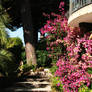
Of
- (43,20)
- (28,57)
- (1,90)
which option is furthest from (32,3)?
(1,90)

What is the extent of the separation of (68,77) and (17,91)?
2178 millimetres

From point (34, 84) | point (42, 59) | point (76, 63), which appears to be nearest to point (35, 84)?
point (34, 84)

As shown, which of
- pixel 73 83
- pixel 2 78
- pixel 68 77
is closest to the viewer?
pixel 73 83

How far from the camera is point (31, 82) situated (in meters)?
6.14

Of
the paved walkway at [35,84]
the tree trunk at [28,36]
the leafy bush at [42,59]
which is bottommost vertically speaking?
the paved walkway at [35,84]

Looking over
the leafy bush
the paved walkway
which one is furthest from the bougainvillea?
the leafy bush

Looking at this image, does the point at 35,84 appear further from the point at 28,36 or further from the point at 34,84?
the point at 28,36

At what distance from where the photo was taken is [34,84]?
5.93 metres

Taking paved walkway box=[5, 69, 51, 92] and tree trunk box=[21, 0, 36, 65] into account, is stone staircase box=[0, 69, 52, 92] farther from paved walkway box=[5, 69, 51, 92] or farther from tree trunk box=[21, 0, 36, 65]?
tree trunk box=[21, 0, 36, 65]

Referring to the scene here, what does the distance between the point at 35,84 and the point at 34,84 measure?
0.07 m

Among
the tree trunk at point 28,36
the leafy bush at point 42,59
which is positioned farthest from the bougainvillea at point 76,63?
the leafy bush at point 42,59

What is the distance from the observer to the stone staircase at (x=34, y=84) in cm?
522

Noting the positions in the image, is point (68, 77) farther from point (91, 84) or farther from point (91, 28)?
point (91, 28)

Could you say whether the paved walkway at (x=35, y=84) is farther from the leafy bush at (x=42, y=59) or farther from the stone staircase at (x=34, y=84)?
the leafy bush at (x=42, y=59)
